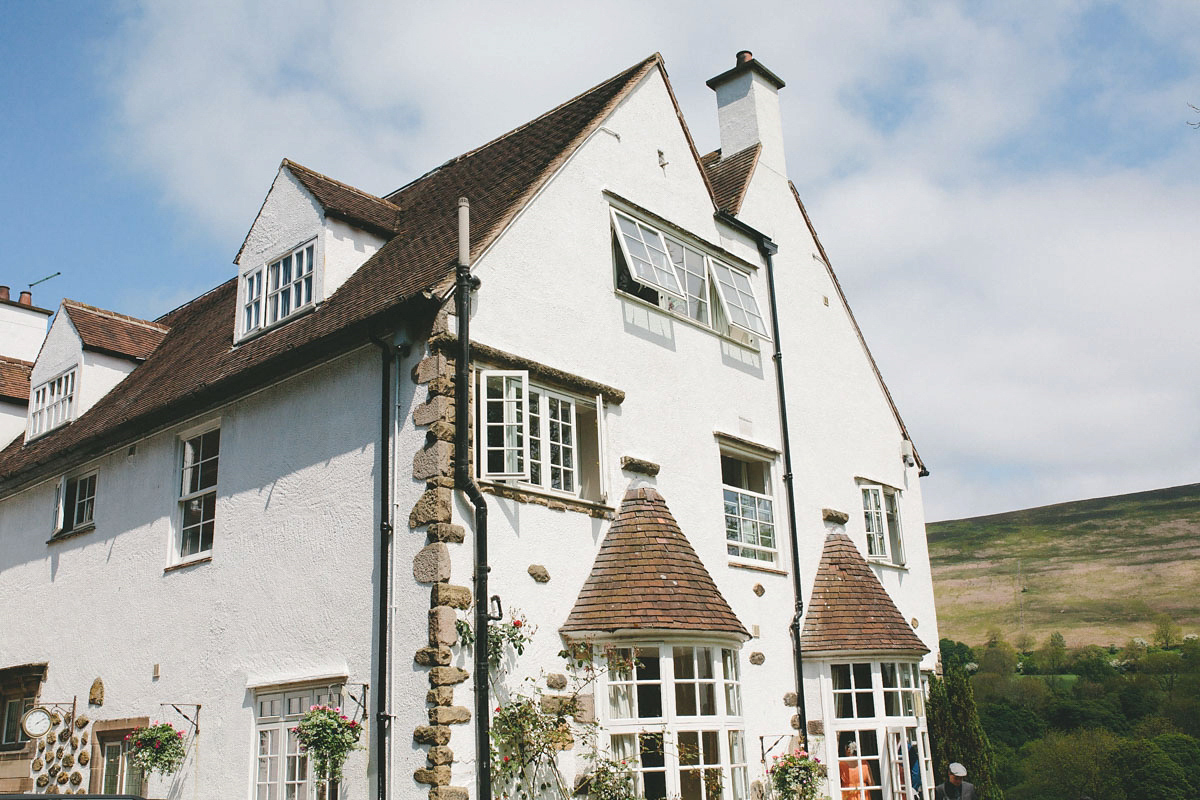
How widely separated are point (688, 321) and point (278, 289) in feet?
Answer: 18.9

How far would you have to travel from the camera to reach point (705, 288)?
1542cm

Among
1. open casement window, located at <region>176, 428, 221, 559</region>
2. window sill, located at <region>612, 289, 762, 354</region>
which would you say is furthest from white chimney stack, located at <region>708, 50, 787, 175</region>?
open casement window, located at <region>176, 428, 221, 559</region>

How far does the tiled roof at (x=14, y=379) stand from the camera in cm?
2091

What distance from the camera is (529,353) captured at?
38.7 ft

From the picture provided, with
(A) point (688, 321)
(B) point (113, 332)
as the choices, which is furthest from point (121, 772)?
(A) point (688, 321)

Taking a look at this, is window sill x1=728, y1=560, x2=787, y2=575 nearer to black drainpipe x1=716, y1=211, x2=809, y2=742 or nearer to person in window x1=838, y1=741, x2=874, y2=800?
black drainpipe x1=716, y1=211, x2=809, y2=742

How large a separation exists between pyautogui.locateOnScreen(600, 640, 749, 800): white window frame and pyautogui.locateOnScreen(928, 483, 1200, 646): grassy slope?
393 feet

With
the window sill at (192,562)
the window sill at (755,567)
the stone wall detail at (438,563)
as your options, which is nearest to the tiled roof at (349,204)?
the stone wall detail at (438,563)

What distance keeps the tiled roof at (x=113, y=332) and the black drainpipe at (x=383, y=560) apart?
9.61 m

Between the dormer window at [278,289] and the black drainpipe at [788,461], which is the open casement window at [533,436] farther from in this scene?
the black drainpipe at [788,461]

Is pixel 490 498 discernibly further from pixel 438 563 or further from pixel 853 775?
pixel 853 775

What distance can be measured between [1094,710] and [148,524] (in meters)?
85.1

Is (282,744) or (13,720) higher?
(13,720)

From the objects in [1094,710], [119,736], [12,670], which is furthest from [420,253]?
[1094,710]
